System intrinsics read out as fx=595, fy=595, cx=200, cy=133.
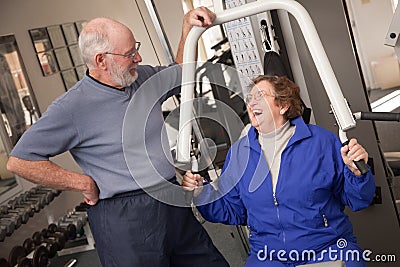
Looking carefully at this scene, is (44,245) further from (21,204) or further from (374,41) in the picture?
(374,41)

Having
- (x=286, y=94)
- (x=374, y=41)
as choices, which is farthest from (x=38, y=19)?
(x=286, y=94)

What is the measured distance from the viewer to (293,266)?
2.09 metres

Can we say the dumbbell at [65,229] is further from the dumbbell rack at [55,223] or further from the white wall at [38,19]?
the white wall at [38,19]

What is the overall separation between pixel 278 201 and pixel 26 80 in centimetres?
297

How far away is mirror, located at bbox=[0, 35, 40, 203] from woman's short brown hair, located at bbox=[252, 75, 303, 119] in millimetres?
2711

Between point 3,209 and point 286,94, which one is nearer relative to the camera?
point 286,94

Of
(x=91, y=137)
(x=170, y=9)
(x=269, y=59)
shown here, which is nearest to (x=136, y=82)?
(x=91, y=137)

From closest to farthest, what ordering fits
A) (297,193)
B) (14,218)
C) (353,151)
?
(353,151) → (297,193) → (14,218)

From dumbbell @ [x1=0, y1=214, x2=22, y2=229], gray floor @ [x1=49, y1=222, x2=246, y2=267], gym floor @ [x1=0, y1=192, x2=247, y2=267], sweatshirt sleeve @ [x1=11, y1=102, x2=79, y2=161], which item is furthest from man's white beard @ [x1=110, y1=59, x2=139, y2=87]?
dumbbell @ [x1=0, y1=214, x2=22, y2=229]

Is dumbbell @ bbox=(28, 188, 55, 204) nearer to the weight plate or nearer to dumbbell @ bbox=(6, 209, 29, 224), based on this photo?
dumbbell @ bbox=(6, 209, 29, 224)

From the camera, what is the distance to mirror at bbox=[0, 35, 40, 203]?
434 cm

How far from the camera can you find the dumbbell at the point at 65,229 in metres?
4.25

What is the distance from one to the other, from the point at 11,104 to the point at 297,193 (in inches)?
116

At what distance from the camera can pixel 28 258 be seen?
382cm
